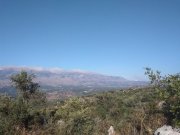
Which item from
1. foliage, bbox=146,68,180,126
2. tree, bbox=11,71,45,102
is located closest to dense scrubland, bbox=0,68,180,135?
foliage, bbox=146,68,180,126

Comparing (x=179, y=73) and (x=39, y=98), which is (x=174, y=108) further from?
(x=39, y=98)

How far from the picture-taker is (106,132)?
22797 millimetres

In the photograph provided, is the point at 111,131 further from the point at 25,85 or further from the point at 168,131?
the point at 25,85

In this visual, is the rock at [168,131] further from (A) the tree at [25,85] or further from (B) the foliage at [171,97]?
(A) the tree at [25,85]

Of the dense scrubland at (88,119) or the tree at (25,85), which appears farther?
the tree at (25,85)

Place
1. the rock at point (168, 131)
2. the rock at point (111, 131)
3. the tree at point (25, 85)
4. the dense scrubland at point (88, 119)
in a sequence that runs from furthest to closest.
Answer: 1. the tree at point (25, 85)
2. the rock at point (111, 131)
3. the dense scrubland at point (88, 119)
4. the rock at point (168, 131)

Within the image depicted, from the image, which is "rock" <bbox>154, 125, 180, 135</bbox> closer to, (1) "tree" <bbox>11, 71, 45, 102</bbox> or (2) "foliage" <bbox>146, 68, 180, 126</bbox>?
(2) "foliage" <bbox>146, 68, 180, 126</bbox>

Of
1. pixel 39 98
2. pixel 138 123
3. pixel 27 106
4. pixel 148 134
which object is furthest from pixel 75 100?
pixel 39 98

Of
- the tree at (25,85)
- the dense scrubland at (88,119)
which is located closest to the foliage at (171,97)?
the dense scrubland at (88,119)

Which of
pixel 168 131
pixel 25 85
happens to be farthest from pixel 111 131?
pixel 25 85

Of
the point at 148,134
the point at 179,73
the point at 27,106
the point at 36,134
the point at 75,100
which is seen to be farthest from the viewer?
the point at 75,100

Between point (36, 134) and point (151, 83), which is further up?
point (151, 83)

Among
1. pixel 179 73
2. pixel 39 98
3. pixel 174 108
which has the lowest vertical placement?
pixel 39 98

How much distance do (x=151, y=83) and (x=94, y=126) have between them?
7628 mm
